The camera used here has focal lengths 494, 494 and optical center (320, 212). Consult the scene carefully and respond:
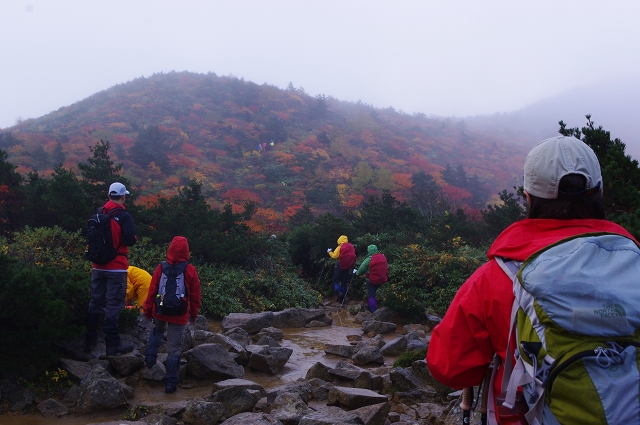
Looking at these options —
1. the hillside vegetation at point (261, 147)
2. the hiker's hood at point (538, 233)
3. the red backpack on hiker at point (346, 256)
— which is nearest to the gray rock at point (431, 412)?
the hiker's hood at point (538, 233)

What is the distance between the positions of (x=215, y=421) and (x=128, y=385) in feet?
4.70

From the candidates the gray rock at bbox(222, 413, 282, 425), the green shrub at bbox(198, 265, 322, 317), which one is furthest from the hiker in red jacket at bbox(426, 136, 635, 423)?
the green shrub at bbox(198, 265, 322, 317)

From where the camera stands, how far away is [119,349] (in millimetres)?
5859

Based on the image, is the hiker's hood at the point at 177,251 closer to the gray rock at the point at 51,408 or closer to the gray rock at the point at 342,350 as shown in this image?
the gray rock at the point at 51,408

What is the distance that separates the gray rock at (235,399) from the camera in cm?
473

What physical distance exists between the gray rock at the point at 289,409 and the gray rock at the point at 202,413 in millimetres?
505

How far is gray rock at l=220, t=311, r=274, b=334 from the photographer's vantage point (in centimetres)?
903

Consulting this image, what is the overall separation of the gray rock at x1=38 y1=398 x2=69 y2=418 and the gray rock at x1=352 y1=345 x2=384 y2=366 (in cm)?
384

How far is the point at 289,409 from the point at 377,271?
23.4 ft

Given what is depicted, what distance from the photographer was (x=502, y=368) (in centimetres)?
165

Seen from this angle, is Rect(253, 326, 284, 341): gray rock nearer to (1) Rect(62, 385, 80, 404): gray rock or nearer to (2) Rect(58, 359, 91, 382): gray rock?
(2) Rect(58, 359, 91, 382): gray rock

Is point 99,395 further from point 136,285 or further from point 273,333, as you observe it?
point 273,333

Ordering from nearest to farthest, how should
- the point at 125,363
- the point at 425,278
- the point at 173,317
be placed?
the point at 173,317
the point at 125,363
the point at 425,278

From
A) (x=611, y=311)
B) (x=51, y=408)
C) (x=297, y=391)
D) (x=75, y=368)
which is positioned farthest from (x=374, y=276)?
(x=611, y=311)
